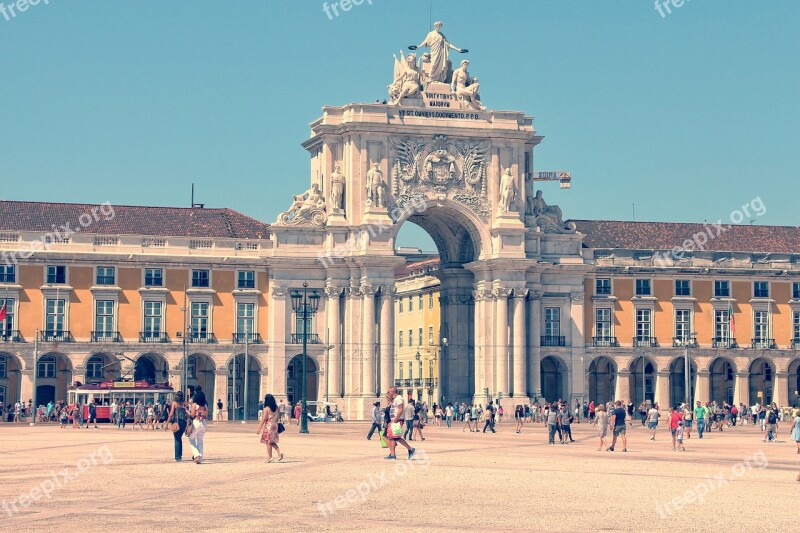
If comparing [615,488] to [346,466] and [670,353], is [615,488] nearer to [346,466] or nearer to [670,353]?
[346,466]

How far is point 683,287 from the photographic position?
105 meters

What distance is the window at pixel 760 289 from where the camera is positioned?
106 m

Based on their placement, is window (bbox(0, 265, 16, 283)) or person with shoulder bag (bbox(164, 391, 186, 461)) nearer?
person with shoulder bag (bbox(164, 391, 186, 461))

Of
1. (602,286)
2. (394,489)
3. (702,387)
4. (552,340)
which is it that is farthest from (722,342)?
(394,489)

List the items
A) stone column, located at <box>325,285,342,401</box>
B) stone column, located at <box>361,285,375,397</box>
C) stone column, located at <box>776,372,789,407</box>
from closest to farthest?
stone column, located at <box>361,285,375,397</box>, stone column, located at <box>325,285,342,401</box>, stone column, located at <box>776,372,789,407</box>

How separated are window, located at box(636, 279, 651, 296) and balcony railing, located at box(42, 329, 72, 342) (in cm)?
3800

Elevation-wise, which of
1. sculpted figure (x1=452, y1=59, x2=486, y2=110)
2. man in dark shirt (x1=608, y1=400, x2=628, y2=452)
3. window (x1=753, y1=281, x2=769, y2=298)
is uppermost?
sculpted figure (x1=452, y1=59, x2=486, y2=110)

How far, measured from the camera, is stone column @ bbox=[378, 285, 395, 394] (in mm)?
94562

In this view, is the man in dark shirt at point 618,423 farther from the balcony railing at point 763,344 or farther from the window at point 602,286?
the balcony railing at point 763,344

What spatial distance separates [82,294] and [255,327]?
10869mm

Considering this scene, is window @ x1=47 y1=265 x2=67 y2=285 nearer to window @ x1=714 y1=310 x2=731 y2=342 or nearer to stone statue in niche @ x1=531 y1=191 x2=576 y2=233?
stone statue in niche @ x1=531 y1=191 x2=576 y2=233

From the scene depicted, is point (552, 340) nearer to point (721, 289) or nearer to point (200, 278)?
point (721, 289)

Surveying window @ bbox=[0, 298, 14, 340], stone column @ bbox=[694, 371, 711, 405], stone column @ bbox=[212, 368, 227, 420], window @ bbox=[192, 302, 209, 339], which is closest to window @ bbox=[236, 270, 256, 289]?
window @ bbox=[192, 302, 209, 339]

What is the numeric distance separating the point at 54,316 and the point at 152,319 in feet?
19.5
